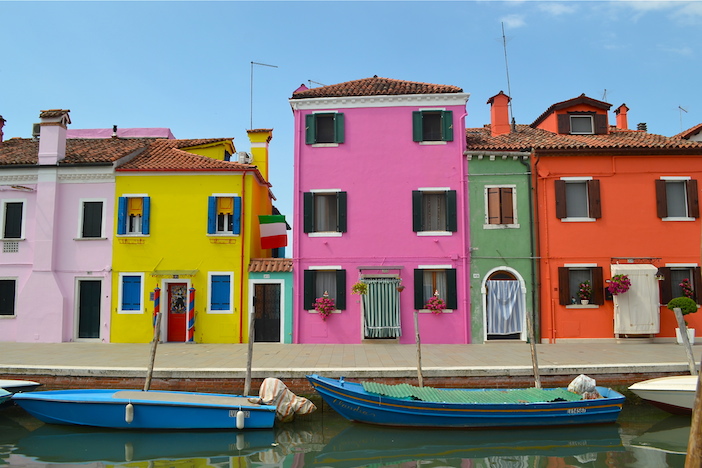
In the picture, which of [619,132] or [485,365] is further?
[619,132]

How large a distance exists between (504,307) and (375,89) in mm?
8527

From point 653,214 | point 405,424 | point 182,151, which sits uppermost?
point 182,151

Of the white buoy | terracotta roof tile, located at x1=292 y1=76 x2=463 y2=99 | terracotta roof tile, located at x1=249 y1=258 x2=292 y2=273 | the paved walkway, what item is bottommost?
the white buoy

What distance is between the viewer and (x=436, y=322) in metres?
17.5

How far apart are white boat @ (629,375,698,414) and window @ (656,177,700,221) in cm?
764

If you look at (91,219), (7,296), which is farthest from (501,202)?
(7,296)

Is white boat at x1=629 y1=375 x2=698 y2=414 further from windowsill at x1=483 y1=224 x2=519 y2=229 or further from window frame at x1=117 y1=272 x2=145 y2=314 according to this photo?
window frame at x1=117 y1=272 x2=145 y2=314

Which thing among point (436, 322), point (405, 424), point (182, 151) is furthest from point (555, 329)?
point (182, 151)

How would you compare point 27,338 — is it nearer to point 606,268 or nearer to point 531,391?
point 531,391

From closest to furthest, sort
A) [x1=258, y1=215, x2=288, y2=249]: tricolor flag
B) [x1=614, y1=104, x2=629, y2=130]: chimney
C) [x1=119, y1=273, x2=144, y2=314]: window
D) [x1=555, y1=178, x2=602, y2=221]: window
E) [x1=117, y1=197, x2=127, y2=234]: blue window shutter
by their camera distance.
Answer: [x1=555, y1=178, x2=602, y2=221]: window → [x1=119, y1=273, x2=144, y2=314]: window → [x1=117, y1=197, x2=127, y2=234]: blue window shutter → [x1=258, y1=215, x2=288, y2=249]: tricolor flag → [x1=614, y1=104, x2=629, y2=130]: chimney

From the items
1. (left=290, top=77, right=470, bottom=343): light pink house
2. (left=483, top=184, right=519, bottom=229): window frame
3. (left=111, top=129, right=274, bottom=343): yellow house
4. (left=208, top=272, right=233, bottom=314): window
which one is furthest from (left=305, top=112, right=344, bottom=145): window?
(left=208, top=272, right=233, bottom=314): window

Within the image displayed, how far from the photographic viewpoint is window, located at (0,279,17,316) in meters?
18.2

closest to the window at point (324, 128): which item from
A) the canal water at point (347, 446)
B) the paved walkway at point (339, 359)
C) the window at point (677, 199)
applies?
the paved walkway at point (339, 359)

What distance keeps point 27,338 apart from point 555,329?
17.1m
